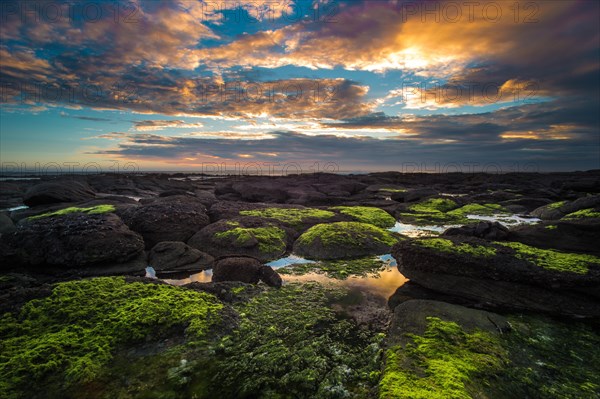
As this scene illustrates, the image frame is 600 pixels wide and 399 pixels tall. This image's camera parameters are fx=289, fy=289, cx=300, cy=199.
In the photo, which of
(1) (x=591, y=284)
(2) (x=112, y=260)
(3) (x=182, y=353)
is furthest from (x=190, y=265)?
(1) (x=591, y=284)

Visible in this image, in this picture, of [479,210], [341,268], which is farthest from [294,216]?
[479,210]

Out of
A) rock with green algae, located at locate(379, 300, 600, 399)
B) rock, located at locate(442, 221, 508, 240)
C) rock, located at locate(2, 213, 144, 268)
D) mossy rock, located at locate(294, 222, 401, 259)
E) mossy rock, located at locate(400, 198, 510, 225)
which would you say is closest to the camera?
rock with green algae, located at locate(379, 300, 600, 399)

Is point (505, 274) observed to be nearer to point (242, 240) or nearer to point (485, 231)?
point (485, 231)

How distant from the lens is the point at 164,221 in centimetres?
1143

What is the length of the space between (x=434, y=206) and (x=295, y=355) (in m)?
19.6

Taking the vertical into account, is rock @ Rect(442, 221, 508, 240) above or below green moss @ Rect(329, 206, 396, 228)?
above

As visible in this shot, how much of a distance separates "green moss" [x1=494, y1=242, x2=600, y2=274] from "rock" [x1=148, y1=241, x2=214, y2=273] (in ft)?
29.1

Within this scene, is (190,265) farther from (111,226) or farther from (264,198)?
(264,198)

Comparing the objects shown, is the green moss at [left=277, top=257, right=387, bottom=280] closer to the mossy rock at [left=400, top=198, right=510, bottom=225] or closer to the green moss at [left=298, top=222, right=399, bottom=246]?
the green moss at [left=298, top=222, right=399, bottom=246]

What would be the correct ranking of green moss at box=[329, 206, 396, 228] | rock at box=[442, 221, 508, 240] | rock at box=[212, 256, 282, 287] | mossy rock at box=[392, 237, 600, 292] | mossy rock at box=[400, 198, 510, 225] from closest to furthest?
mossy rock at box=[392, 237, 600, 292] < rock at box=[212, 256, 282, 287] < rock at box=[442, 221, 508, 240] < green moss at box=[329, 206, 396, 228] < mossy rock at box=[400, 198, 510, 225]

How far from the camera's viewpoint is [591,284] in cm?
615

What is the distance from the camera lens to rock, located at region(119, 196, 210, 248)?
1108cm

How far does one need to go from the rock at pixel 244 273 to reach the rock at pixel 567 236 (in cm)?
887

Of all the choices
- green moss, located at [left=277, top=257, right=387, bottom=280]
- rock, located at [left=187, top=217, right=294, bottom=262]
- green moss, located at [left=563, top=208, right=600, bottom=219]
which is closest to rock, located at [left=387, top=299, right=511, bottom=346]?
green moss, located at [left=277, top=257, right=387, bottom=280]
